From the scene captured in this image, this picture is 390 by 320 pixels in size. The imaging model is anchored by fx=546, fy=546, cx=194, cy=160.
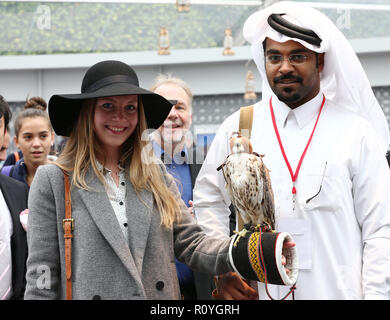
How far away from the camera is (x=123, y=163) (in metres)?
2.07

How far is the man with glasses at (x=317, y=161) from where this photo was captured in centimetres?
203

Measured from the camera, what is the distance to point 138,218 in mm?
1913

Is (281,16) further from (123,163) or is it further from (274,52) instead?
(123,163)

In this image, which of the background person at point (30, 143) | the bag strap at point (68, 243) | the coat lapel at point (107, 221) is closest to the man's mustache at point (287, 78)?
the coat lapel at point (107, 221)

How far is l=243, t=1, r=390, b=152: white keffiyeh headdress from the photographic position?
2131 millimetres

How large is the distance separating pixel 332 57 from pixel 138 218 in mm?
1006

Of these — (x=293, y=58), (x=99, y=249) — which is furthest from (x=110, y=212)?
(x=293, y=58)

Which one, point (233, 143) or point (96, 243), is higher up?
point (233, 143)

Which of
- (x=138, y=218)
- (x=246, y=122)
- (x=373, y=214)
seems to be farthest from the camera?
(x=246, y=122)

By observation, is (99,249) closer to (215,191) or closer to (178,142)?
(215,191)
